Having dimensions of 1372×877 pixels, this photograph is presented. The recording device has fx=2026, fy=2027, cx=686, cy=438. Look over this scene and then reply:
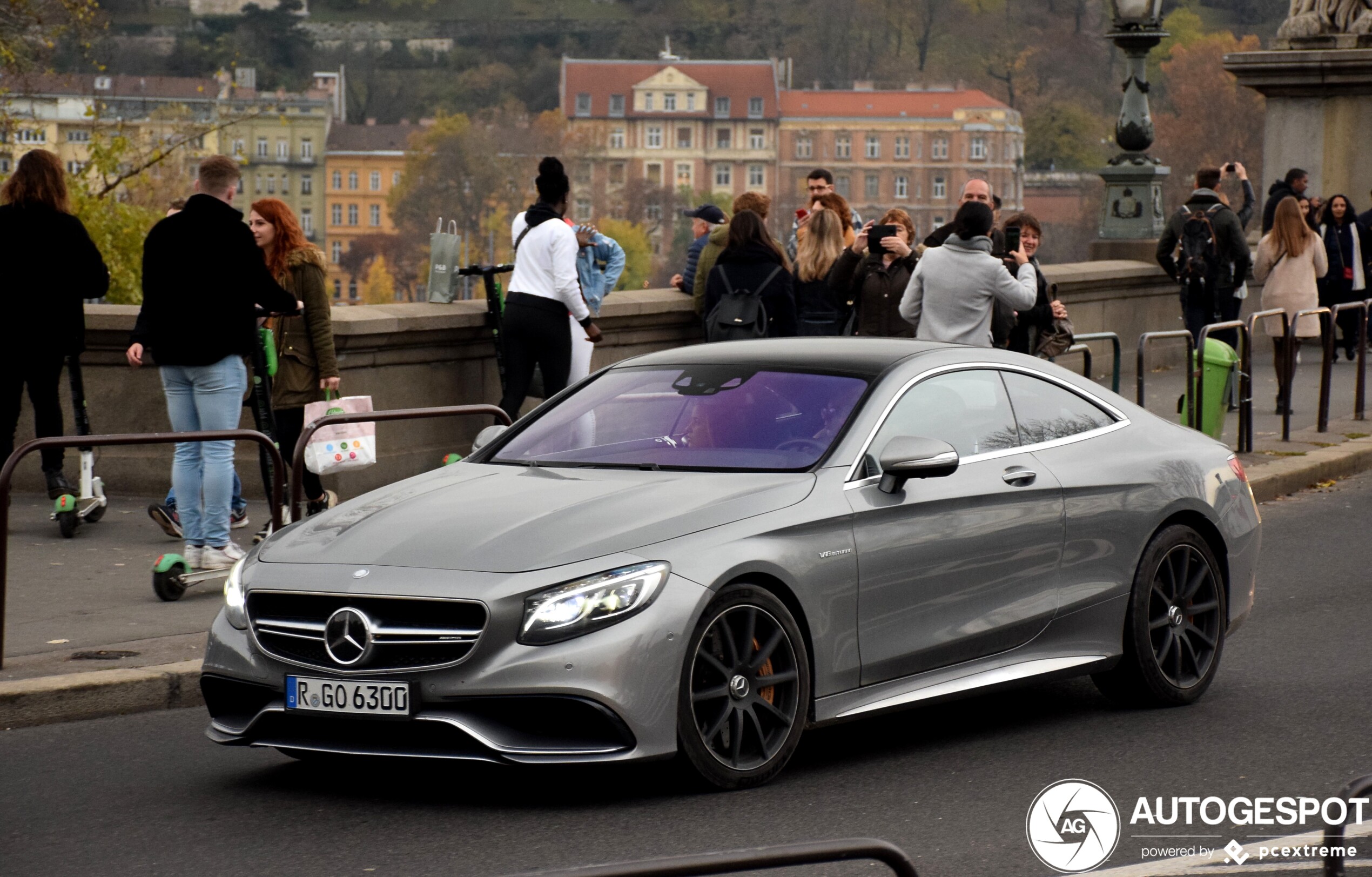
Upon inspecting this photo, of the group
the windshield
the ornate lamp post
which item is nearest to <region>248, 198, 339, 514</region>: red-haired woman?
the windshield

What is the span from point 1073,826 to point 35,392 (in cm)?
731

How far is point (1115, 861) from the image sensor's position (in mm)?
5281

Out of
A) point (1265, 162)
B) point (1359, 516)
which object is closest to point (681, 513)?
point (1359, 516)

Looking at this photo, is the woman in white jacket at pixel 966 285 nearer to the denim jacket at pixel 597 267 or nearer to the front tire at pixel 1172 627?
the denim jacket at pixel 597 267

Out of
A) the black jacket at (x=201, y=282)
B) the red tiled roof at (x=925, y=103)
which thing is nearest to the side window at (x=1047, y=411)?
the black jacket at (x=201, y=282)

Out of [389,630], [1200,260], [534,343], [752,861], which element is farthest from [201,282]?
[1200,260]

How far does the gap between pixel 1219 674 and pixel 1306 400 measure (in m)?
11.3

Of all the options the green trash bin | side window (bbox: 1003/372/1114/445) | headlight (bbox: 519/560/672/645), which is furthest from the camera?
the green trash bin

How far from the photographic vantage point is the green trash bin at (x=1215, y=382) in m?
14.4

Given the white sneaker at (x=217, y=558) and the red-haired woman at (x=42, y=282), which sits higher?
the red-haired woman at (x=42, y=282)

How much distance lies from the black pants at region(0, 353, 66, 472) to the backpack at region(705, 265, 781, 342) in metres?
4.05

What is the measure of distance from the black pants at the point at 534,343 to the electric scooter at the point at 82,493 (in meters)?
2.56

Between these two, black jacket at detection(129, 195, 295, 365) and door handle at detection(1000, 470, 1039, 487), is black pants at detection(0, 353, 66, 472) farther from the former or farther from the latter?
door handle at detection(1000, 470, 1039, 487)

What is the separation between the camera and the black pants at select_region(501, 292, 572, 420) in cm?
1262
